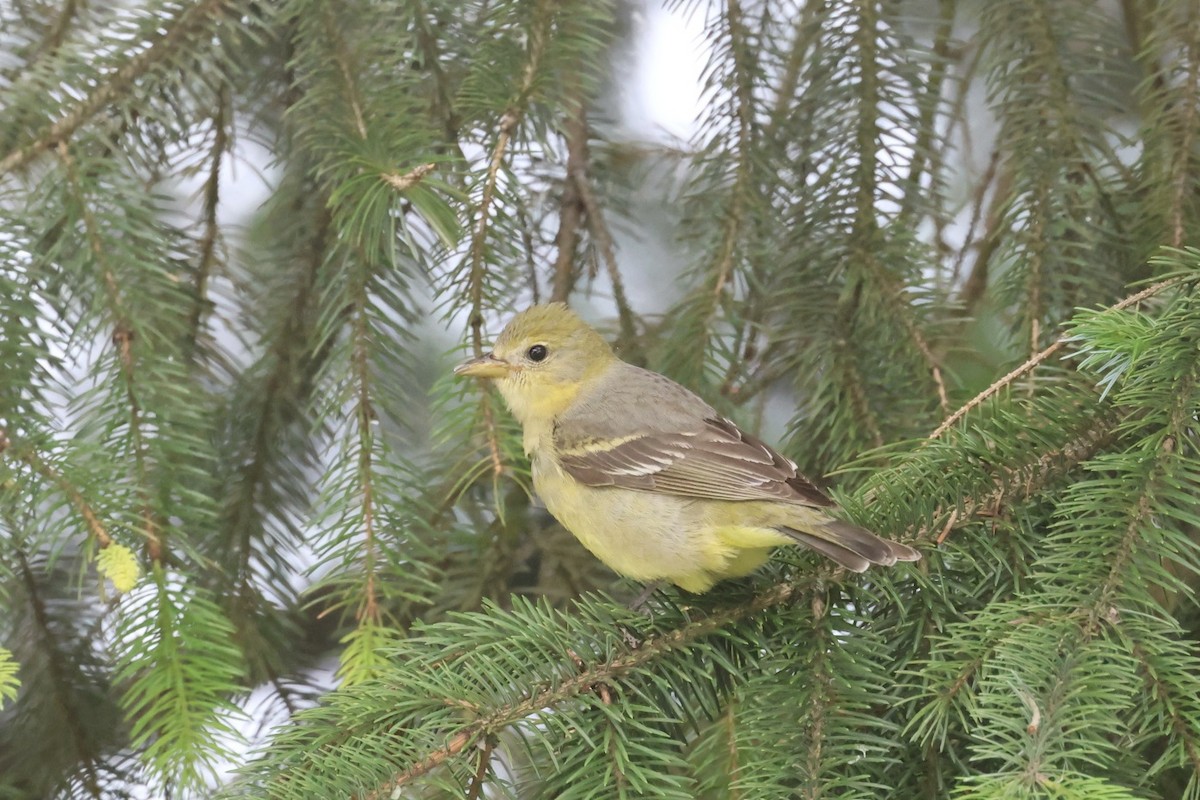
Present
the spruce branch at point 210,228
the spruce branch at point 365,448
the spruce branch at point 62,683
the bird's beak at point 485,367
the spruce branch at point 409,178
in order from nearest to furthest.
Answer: the spruce branch at point 409,178 < the spruce branch at point 365,448 < the bird's beak at point 485,367 < the spruce branch at point 62,683 < the spruce branch at point 210,228

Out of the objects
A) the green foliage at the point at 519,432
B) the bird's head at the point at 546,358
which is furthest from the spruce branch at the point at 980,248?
the bird's head at the point at 546,358

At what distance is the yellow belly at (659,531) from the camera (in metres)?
2.48

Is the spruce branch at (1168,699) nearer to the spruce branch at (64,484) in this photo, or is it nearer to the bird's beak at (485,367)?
the bird's beak at (485,367)

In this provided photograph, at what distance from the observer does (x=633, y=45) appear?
414 cm

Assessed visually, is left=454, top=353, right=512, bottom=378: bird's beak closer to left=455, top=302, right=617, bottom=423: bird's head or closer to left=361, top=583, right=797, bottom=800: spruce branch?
left=455, top=302, right=617, bottom=423: bird's head

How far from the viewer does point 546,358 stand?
326cm

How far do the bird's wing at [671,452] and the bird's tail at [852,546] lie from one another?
0.89 feet

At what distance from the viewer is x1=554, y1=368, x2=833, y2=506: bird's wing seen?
103 inches

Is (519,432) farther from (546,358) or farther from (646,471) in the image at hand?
(646,471)

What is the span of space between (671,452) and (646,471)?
0.27 feet

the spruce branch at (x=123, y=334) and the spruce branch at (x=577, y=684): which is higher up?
the spruce branch at (x=123, y=334)

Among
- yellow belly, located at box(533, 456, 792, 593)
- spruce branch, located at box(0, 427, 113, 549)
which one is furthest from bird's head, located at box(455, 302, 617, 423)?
spruce branch, located at box(0, 427, 113, 549)

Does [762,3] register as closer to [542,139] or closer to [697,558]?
[542,139]

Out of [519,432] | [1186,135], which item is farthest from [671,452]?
[1186,135]
